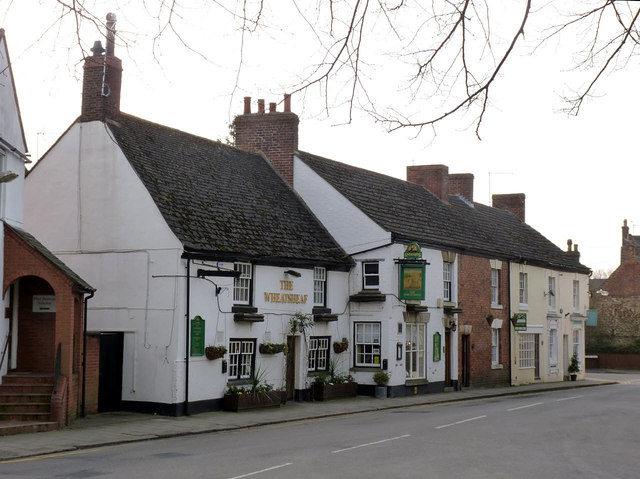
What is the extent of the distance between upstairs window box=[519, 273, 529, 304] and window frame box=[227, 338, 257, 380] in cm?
1894

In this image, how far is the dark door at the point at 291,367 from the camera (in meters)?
26.9

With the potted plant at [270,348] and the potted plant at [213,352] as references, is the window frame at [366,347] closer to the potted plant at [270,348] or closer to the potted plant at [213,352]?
the potted plant at [270,348]

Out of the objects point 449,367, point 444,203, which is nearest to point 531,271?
point 444,203

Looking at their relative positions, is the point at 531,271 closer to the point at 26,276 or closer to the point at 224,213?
the point at 224,213

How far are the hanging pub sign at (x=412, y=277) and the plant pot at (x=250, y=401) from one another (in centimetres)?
635

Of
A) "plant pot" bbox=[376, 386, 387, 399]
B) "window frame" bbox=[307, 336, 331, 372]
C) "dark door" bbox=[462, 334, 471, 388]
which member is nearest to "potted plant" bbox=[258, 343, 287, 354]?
"window frame" bbox=[307, 336, 331, 372]

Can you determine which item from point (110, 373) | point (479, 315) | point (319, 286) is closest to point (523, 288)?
point (479, 315)

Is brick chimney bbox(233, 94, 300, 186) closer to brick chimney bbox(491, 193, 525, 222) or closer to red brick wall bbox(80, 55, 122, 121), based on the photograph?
red brick wall bbox(80, 55, 122, 121)

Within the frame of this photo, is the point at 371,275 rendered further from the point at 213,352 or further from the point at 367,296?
the point at 213,352

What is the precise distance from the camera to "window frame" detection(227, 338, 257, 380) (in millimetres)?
24203

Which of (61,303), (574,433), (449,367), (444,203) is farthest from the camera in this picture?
(444,203)

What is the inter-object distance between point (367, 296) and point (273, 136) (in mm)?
7433

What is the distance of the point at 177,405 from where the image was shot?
21875 millimetres

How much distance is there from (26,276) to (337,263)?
36.1ft
